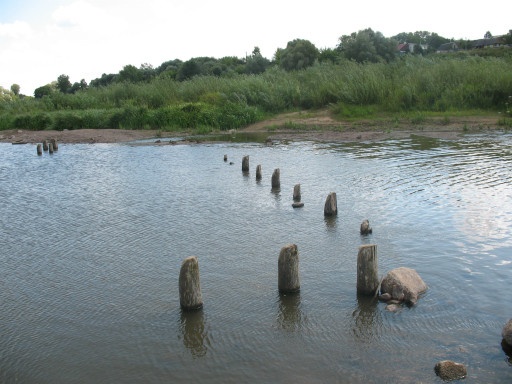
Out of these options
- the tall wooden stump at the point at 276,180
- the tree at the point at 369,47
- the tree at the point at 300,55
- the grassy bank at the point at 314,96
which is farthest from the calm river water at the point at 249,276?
the tree at the point at 300,55

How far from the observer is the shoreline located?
2625 cm

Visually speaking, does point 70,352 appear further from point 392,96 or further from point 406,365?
point 392,96

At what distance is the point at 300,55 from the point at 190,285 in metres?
46.0

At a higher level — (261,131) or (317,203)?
(261,131)

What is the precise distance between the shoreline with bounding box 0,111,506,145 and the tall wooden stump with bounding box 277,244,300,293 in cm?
1836

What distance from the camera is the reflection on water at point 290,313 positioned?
23.1ft

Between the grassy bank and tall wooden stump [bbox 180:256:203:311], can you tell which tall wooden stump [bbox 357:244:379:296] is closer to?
tall wooden stump [bbox 180:256:203:311]

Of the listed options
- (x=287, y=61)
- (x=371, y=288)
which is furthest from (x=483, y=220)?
(x=287, y=61)

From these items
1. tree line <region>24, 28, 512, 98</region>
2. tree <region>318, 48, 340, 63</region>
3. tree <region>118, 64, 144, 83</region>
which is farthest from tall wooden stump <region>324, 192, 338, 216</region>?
tree <region>118, 64, 144, 83</region>

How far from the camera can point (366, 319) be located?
23.2 feet

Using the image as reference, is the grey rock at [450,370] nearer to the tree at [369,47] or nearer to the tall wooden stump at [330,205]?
the tall wooden stump at [330,205]

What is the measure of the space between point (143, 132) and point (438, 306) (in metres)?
26.7

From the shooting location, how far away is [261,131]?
101 ft

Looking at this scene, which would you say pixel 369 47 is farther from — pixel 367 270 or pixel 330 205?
pixel 367 270
